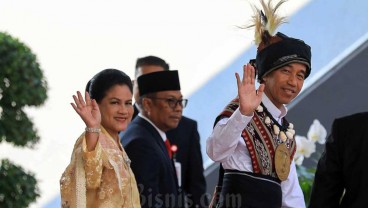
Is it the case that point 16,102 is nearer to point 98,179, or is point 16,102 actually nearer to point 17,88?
point 17,88

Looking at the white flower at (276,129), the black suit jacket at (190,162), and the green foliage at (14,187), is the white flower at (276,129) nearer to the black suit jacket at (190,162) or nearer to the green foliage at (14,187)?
the black suit jacket at (190,162)

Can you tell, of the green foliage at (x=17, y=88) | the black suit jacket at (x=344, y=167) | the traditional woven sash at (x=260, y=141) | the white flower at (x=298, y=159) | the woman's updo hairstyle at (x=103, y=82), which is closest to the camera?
the black suit jacket at (x=344, y=167)

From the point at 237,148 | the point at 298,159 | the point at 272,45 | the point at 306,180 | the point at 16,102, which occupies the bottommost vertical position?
the point at 306,180

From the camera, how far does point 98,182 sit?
14.6 ft

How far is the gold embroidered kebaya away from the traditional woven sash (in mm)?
459

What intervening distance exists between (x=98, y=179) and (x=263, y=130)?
0.69 metres

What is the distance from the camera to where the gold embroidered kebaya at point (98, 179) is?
440 centimetres

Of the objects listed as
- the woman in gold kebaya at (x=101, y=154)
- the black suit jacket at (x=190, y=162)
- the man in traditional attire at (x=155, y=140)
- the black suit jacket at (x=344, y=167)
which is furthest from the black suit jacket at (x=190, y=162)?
the black suit jacket at (x=344, y=167)

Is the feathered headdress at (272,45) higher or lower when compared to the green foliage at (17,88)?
lower

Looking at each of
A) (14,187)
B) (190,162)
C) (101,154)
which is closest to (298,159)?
(190,162)

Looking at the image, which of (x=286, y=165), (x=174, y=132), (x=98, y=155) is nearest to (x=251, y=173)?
(x=286, y=165)

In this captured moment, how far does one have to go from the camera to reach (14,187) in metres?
6.28

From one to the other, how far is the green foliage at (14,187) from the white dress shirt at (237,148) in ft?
6.83

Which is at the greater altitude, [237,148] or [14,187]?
[14,187]
